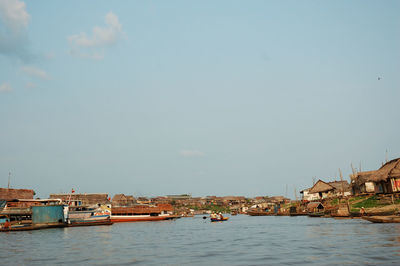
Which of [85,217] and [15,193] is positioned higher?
[15,193]

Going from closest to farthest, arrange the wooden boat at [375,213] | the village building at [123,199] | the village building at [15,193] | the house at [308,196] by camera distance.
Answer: the wooden boat at [375,213], the village building at [15,193], the house at [308,196], the village building at [123,199]

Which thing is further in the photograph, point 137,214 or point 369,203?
point 137,214

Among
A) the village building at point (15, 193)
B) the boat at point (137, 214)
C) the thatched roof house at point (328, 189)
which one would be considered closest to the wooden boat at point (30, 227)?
the village building at point (15, 193)

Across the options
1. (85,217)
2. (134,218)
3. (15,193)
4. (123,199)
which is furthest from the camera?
(123,199)

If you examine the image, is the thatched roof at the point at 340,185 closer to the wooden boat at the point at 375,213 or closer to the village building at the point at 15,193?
the wooden boat at the point at 375,213

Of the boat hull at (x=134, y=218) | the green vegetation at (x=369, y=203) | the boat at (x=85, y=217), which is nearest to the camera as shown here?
the green vegetation at (x=369, y=203)

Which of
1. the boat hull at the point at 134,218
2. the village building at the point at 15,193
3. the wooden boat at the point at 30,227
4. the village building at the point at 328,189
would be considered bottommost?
the boat hull at the point at 134,218

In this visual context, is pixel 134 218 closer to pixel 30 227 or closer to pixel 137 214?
pixel 137 214

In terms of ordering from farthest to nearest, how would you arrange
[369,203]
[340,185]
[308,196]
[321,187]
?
[308,196] < [340,185] < [321,187] < [369,203]

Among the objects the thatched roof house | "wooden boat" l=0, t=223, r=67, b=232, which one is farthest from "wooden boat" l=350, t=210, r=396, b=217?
"wooden boat" l=0, t=223, r=67, b=232

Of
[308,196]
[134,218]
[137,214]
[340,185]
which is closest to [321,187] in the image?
[340,185]

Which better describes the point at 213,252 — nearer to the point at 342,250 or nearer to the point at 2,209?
the point at 342,250

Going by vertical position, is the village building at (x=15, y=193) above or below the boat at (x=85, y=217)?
above

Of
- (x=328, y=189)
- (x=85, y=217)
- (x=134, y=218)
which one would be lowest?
(x=134, y=218)
